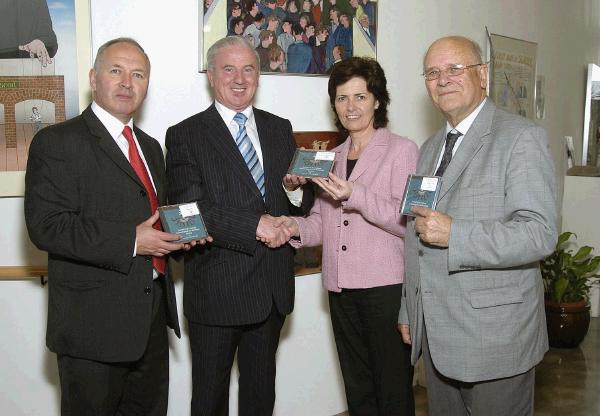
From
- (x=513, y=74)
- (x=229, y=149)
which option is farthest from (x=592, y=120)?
(x=229, y=149)

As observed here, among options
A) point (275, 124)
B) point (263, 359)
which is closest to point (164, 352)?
point (263, 359)

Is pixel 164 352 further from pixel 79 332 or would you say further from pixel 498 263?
pixel 498 263

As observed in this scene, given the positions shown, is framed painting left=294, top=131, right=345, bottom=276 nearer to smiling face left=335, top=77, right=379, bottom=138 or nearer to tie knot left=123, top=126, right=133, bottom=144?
smiling face left=335, top=77, right=379, bottom=138

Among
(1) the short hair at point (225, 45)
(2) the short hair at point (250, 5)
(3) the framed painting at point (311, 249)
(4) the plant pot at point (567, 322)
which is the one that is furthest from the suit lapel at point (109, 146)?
(4) the plant pot at point (567, 322)

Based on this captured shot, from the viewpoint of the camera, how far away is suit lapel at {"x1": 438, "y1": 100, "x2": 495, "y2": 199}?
2.07m

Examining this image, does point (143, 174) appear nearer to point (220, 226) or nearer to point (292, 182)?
point (220, 226)

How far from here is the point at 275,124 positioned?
8.68 feet

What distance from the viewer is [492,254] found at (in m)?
1.95

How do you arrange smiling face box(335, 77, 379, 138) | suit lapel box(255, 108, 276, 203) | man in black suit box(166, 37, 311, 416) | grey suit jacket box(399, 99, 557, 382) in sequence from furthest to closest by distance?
smiling face box(335, 77, 379, 138), suit lapel box(255, 108, 276, 203), man in black suit box(166, 37, 311, 416), grey suit jacket box(399, 99, 557, 382)

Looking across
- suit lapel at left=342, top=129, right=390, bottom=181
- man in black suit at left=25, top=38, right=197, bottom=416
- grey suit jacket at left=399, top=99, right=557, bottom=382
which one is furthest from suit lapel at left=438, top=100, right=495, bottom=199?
man in black suit at left=25, top=38, right=197, bottom=416

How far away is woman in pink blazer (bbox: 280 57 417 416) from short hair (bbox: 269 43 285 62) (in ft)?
2.30

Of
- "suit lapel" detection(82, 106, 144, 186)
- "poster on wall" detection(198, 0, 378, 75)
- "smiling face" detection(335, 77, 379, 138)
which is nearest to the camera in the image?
"suit lapel" detection(82, 106, 144, 186)

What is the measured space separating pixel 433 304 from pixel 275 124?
1.05 metres

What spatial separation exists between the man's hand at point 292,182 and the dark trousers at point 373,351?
513mm
